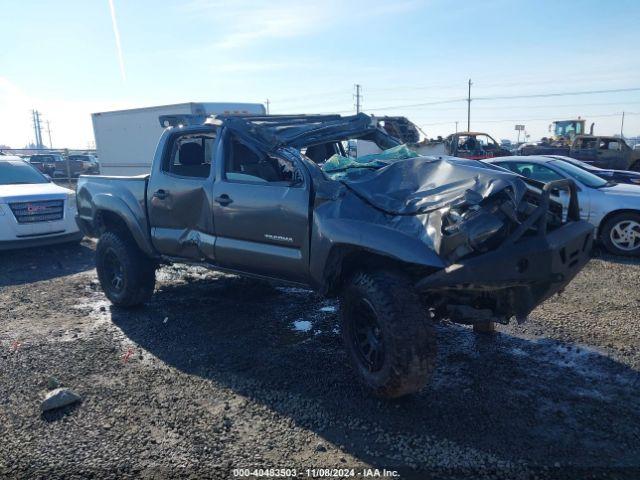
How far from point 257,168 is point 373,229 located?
1.56 meters

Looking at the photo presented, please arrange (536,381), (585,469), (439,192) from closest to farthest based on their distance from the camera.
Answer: (585,469) < (439,192) < (536,381)

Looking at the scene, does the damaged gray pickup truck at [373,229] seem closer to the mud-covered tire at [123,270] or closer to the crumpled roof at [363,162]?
the crumpled roof at [363,162]

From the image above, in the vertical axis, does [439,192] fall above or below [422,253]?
above

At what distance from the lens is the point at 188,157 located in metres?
5.52

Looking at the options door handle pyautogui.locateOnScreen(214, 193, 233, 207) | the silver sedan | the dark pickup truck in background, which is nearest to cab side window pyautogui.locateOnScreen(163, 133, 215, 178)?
door handle pyautogui.locateOnScreen(214, 193, 233, 207)

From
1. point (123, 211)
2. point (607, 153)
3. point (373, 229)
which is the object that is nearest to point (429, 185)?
point (373, 229)

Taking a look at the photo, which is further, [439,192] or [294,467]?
[439,192]

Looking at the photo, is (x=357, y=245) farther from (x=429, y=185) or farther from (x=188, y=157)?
(x=188, y=157)

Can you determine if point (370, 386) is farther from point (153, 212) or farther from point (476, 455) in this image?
point (153, 212)

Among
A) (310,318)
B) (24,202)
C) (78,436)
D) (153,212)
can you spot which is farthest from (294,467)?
(24,202)

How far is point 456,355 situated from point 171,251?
2990mm

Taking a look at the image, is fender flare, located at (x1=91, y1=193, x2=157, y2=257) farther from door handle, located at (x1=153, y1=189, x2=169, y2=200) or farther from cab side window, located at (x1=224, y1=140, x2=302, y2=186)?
cab side window, located at (x1=224, y1=140, x2=302, y2=186)

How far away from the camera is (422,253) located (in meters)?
3.25

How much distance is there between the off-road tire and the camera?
25.5 feet
